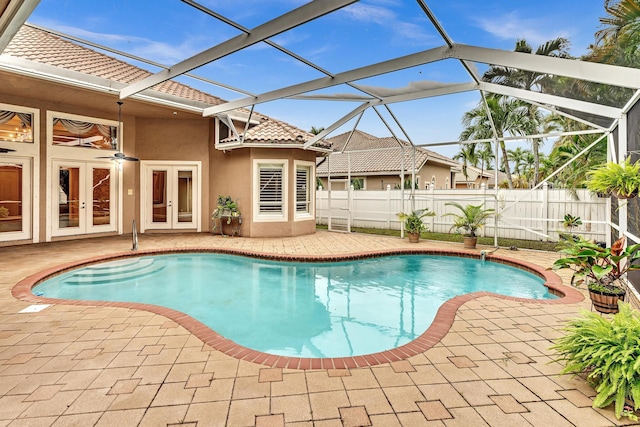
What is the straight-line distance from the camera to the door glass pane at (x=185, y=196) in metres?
12.4

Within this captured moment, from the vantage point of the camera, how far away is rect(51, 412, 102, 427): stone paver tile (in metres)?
2.36

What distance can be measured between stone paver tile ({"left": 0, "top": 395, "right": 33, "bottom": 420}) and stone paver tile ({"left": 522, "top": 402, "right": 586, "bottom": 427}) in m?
3.57

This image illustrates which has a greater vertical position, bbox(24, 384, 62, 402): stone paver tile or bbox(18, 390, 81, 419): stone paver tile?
bbox(24, 384, 62, 402): stone paver tile

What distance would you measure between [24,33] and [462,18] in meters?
10.6

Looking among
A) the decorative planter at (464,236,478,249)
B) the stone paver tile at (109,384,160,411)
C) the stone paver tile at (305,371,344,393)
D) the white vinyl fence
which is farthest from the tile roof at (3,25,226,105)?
the decorative planter at (464,236,478,249)

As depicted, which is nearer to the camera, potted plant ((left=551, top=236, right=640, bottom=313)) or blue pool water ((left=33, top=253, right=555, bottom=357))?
potted plant ((left=551, top=236, right=640, bottom=313))

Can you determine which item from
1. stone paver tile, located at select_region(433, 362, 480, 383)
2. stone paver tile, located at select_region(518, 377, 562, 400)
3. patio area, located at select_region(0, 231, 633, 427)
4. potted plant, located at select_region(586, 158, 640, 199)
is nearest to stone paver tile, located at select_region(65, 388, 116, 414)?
patio area, located at select_region(0, 231, 633, 427)

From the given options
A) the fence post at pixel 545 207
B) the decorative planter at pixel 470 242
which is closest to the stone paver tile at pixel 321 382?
the decorative planter at pixel 470 242

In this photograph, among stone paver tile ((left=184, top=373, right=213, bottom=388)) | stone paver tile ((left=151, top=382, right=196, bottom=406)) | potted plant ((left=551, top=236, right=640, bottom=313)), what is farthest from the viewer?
potted plant ((left=551, top=236, right=640, bottom=313))

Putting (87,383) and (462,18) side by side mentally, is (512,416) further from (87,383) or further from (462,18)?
(462,18)

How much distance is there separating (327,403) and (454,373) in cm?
125

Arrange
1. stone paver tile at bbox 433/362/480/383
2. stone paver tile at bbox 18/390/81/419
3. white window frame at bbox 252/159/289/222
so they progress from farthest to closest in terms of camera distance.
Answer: white window frame at bbox 252/159/289/222
stone paver tile at bbox 433/362/480/383
stone paver tile at bbox 18/390/81/419

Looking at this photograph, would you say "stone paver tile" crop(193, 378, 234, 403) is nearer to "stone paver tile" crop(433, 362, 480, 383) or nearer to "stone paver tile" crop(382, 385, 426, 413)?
"stone paver tile" crop(382, 385, 426, 413)

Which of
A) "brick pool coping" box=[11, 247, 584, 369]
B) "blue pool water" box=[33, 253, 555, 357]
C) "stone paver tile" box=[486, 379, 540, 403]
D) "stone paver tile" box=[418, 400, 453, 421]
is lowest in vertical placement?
"blue pool water" box=[33, 253, 555, 357]
